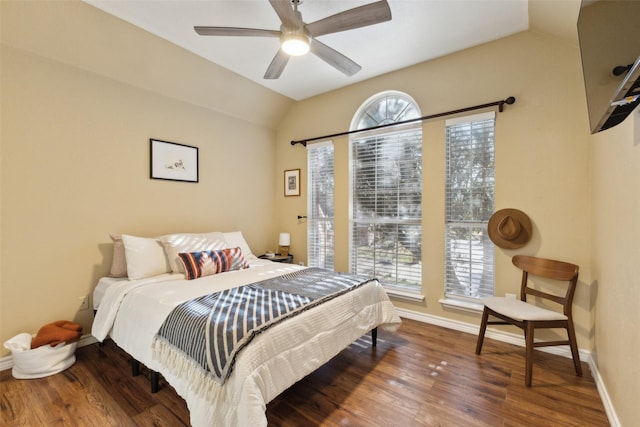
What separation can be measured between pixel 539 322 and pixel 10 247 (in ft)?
13.8

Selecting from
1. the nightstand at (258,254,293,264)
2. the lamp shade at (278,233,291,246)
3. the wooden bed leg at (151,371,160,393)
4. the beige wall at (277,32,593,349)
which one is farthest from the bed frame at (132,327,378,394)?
the lamp shade at (278,233,291,246)

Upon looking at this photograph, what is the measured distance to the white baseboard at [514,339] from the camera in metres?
1.73

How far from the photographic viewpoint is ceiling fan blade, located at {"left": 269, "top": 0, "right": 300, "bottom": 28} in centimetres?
171

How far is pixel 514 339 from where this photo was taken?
2.64 metres

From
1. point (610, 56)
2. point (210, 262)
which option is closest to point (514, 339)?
point (610, 56)

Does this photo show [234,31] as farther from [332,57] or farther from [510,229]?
[510,229]

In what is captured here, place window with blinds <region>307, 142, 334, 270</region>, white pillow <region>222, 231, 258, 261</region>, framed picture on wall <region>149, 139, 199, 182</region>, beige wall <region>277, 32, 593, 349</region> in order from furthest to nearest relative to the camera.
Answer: window with blinds <region>307, 142, 334, 270</region>
white pillow <region>222, 231, 258, 261</region>
framed picture on wall <region>149, 139, 199, 182</region>
beige wall <region>277, 32, 593, 349</region>

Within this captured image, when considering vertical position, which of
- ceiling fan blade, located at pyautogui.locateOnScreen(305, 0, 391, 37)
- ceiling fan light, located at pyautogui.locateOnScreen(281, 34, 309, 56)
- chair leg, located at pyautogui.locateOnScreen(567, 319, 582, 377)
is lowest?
chair leg, located at pyautogui.locateOnScreen(567, 319, 582, 377)

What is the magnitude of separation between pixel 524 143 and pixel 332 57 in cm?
192

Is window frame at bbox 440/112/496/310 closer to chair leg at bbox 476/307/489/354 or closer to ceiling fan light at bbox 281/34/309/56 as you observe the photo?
chair leg at bbox 476/307/489/354

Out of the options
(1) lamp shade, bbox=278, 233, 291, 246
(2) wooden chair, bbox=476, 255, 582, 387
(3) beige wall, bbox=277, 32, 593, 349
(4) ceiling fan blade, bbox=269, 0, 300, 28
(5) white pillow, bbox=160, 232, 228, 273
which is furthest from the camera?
(1) lamp shade, bbox=278, 233, 291, 246

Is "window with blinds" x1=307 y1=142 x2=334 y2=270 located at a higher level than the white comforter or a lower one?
higher

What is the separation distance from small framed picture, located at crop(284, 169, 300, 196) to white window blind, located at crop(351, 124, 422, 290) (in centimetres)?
96

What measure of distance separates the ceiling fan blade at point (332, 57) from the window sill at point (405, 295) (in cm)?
244
